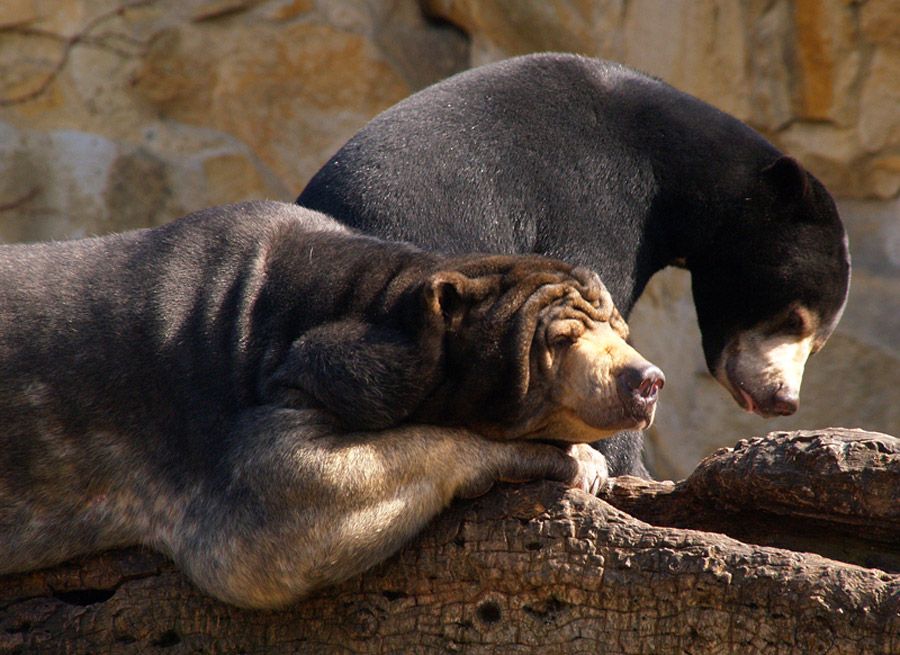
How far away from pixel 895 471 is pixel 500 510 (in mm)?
997

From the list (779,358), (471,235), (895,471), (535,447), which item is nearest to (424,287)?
(535,447)

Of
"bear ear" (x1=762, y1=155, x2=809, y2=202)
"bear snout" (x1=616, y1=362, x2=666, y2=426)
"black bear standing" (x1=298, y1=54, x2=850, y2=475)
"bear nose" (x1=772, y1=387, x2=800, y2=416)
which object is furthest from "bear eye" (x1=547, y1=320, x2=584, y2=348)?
"bear nose" (x1=772, y1=387, x2=800, y2=416)

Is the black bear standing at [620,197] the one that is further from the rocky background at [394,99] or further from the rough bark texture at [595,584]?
the rocky background at [394,99]

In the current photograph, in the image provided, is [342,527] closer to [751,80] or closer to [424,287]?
[424,287]

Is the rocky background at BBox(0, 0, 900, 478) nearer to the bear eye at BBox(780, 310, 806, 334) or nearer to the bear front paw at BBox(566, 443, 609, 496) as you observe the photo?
the bear eye at BBox(780, 310, 806, 334)

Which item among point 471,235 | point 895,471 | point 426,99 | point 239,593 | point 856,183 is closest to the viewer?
point 895,471

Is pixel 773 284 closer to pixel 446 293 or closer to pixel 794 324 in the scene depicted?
pixel 794 324

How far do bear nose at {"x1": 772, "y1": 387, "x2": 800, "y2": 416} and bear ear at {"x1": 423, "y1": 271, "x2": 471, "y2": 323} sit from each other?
2097 millimetres

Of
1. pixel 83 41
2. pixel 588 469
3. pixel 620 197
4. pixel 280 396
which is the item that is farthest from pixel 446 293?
pixel 83 41

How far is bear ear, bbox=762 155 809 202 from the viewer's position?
4332 mm

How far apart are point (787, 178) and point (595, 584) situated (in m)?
2.27

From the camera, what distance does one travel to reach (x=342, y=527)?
285 centimetres

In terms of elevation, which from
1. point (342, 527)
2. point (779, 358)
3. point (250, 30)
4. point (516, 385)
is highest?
point (516, 385)

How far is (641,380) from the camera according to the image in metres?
2.91
